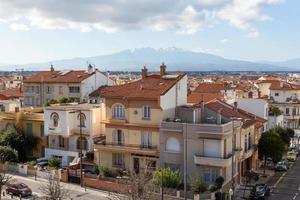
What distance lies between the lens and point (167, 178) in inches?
1666

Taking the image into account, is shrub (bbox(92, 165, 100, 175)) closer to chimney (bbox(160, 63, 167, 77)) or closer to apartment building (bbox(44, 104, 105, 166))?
apartment building (bbox(44, 104, 105, 166))

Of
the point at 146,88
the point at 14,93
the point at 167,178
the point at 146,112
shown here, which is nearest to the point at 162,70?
the point at 146,88

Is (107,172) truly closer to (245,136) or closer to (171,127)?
(171,127)

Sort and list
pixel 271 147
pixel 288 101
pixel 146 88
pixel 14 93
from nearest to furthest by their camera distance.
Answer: pixel 146 88
pixel 271 147
pixel 288 101
pixel 14 93

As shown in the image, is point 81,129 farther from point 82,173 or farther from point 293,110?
point 293,110

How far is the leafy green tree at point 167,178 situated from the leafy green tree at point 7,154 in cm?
1938

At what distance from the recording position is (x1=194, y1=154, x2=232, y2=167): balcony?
4322cm

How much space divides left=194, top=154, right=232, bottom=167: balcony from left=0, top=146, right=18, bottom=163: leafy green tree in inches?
848

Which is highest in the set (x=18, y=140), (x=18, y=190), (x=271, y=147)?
(x=18, y=140)

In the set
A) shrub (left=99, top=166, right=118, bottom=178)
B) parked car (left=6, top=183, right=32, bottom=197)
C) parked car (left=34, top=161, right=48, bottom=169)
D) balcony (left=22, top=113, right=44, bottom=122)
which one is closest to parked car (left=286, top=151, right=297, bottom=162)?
shrub (left=99, top=166, right=118, bottom=178)

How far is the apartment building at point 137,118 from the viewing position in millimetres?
47181

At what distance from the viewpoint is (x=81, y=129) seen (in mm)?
52562

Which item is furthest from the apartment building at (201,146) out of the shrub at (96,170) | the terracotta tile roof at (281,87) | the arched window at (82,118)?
the terracotta tile roof at (281,87)

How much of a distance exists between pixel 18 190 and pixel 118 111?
1243cm
